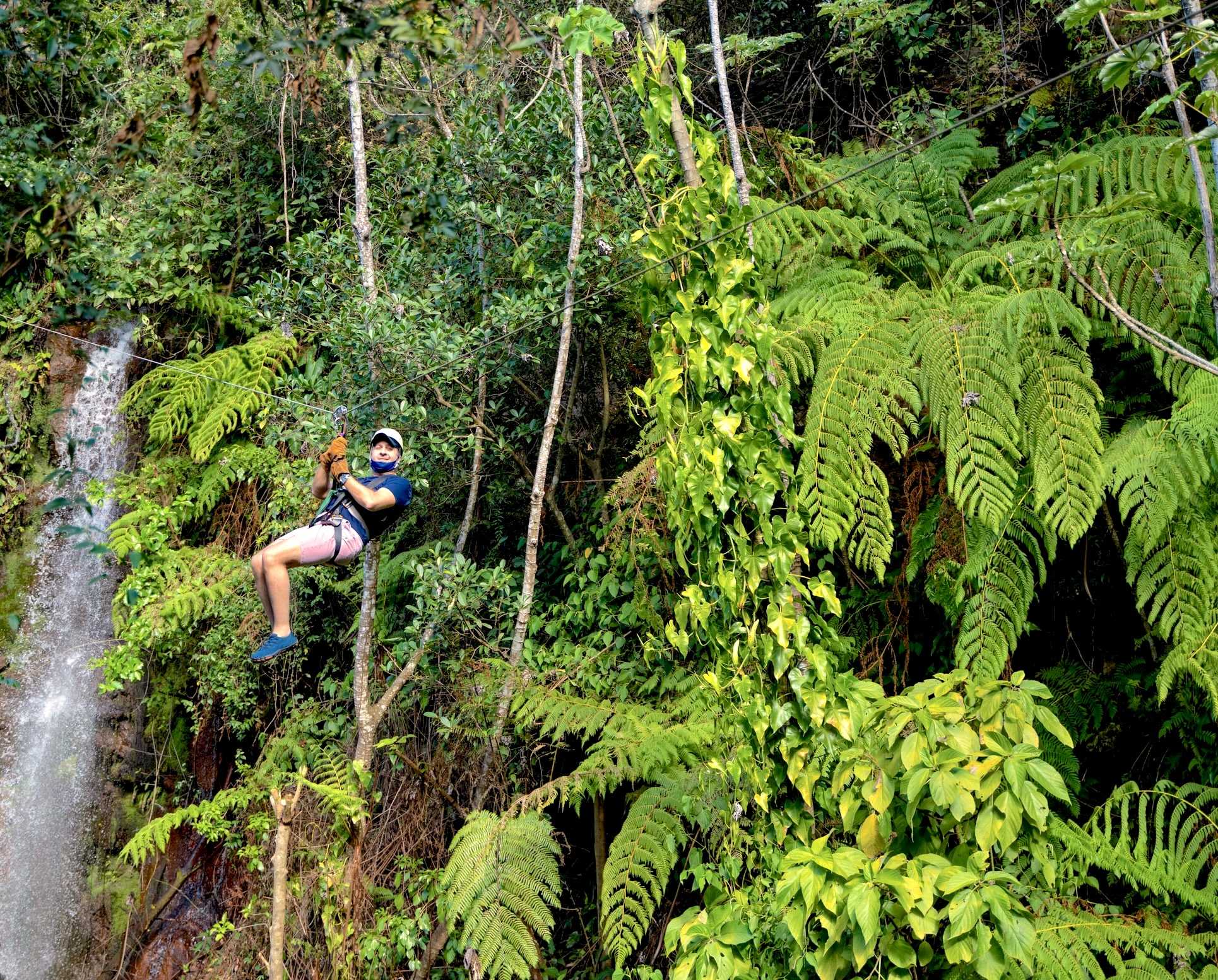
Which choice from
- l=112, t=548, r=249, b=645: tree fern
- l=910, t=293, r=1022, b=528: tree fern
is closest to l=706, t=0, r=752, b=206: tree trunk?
l=910, t=293, r=1022, b=528: tree fern

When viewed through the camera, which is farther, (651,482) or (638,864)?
(651,482)

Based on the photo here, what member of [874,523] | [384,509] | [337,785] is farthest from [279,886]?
[874,523]

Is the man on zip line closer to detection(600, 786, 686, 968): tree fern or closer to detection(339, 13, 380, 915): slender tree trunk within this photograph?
detection(339, 13, 380, 915): slender tree trunk

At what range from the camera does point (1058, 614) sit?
16.2ft

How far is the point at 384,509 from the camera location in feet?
15.0

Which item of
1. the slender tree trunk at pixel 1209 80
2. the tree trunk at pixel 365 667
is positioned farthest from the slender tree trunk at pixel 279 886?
the slender tree trunk at pixel 1209 80

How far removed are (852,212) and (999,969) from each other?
3.70 meters

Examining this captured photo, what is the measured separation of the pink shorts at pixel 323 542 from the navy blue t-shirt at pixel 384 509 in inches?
1.9

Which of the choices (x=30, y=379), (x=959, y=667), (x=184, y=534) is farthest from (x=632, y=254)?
(x=30, y=379)

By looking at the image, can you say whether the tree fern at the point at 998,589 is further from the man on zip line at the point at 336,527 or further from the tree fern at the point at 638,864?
the man on zip line at the point at 336,527

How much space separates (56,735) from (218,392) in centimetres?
279

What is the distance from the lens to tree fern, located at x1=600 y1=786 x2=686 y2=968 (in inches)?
173

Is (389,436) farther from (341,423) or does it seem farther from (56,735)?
(56,735)

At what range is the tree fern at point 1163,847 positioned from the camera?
3.71 m
